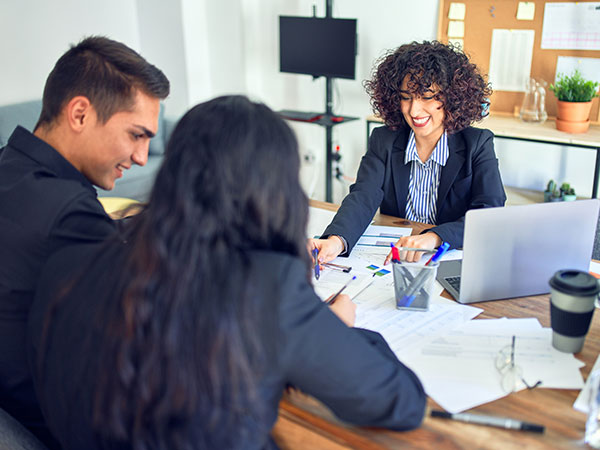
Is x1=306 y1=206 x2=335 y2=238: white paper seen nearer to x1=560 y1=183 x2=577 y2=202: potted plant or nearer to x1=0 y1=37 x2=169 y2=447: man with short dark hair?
x1=0 y1=37 x2=169 y2=447: man with short dark hair

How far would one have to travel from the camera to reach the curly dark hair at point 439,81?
1.93m

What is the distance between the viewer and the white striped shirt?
1974 mm

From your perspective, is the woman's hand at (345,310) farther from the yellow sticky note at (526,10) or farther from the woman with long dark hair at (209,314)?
the yellow sticky note at (526,10)

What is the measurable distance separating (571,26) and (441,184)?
6.16 feet

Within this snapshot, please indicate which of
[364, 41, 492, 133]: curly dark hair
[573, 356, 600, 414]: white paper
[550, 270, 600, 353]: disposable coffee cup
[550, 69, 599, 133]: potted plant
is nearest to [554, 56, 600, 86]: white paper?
[550, 69, 599, 133]: potted plant

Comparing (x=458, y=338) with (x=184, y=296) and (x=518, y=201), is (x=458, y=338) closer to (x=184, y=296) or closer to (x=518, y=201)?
(x=184, y=296)

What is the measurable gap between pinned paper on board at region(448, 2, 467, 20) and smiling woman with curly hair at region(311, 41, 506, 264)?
1.61 m

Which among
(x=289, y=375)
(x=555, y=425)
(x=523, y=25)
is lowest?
(x=555, y=425)

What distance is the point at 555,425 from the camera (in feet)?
3.03

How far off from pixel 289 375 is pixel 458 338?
53 centimetres

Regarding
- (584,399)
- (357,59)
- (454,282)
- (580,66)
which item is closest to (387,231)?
(454,282)

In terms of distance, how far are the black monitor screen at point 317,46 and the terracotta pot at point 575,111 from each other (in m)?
1.29

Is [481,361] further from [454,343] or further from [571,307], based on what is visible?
[571,307]

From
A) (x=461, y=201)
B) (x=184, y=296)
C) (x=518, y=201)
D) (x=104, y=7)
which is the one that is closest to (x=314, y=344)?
(x=184, y=296)
